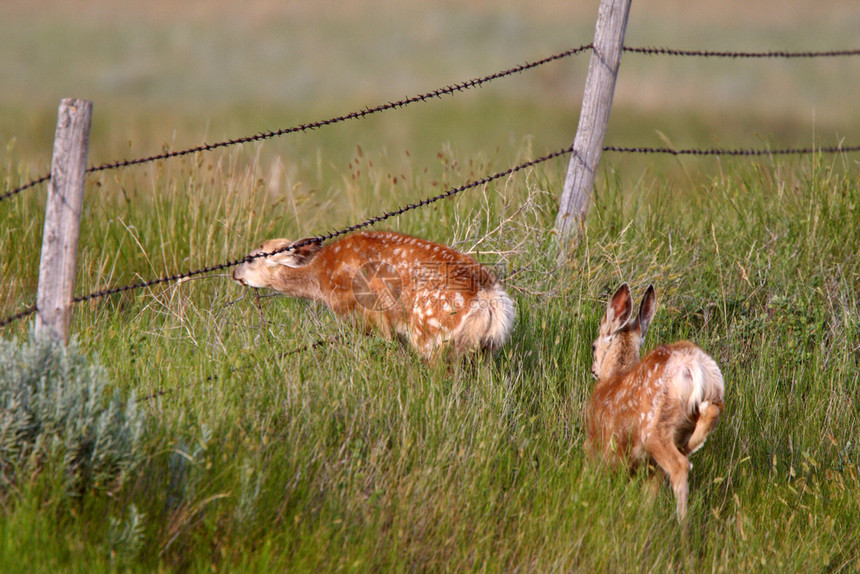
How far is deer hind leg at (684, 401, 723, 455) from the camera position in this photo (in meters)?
4.50

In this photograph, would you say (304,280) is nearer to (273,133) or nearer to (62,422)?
(273,133)

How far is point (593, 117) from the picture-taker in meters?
6.57

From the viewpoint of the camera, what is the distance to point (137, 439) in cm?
381

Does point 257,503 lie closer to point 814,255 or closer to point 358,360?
point 358,360

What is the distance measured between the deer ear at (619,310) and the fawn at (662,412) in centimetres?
29

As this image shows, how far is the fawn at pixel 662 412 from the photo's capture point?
4539 mm

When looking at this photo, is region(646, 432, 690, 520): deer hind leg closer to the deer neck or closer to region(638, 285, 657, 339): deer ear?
region(638, 285, 657, 339): deer ear

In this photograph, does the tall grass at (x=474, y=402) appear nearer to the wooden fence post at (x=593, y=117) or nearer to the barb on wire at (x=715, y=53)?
the wooden fence post at (x=593, y=117)

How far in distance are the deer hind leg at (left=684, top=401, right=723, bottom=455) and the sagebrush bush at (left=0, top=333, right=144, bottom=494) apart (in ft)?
8.78

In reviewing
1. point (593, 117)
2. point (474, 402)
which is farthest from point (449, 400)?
point (593, 117)

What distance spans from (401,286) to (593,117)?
6.73 ft

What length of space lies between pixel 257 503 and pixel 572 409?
2.05 m

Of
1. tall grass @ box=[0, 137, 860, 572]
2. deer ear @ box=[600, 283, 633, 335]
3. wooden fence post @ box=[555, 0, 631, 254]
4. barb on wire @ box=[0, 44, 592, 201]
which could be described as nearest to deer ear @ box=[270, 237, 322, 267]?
tall grass @ box=[0, 137, 860, 572]

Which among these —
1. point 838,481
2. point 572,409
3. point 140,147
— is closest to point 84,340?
point 572,409
